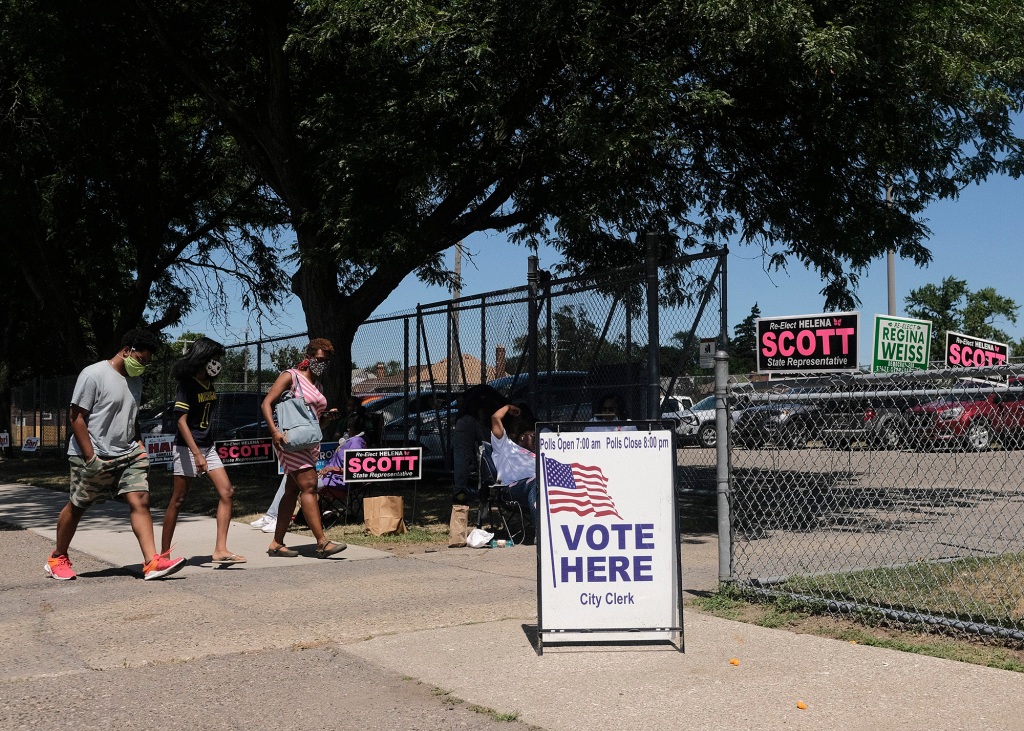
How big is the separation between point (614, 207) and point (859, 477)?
555 centimetres

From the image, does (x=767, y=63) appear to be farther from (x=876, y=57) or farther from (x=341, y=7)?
(x=341, y=7)

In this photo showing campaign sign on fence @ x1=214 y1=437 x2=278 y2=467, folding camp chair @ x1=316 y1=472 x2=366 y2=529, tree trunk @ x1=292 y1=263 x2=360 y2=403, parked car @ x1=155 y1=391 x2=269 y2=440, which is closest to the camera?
folding camp chair @ x1=316 y1=472 x2=366 y2=529

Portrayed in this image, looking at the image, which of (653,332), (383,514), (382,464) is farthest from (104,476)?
(653,332)

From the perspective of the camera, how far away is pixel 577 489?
5969mm

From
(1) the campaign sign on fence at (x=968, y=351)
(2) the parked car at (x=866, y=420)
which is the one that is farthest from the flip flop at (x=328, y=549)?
(1) the campaign sign on fence at (x=968, y=351)

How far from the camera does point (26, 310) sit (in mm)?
Result: 29234

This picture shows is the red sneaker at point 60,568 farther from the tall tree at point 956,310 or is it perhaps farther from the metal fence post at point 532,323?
the tall tree at point 956,310

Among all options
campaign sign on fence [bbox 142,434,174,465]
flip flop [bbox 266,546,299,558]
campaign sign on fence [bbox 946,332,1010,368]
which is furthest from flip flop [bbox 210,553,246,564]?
campaign sign on fence [bbox 946,332,1010,368]

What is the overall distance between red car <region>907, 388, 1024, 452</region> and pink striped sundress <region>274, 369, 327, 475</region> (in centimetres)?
467

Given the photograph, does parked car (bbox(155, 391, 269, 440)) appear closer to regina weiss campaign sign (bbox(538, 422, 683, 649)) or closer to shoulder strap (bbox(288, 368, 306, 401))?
shoulder strap (bbox(288, 368, 306, 401))

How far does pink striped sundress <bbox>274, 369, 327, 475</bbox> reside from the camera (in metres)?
8.59

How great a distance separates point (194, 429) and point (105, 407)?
2.49ft

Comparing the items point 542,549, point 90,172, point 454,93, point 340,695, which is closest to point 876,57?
point 454,93

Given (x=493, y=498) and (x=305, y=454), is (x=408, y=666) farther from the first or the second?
(x=493, y=498)
